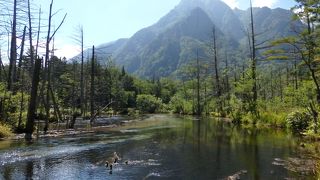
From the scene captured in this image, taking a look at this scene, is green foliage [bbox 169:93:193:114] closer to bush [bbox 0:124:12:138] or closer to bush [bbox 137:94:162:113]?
bush [bbox 137:94:162:113]

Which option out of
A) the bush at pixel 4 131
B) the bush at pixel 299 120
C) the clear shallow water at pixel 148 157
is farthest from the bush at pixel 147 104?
the bush at pixel 4 131

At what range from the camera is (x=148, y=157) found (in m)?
21.9

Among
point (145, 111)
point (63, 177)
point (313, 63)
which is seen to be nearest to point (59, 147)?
point (63, 177)

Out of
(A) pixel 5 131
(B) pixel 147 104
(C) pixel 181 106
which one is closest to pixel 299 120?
(A) pixel 5 131

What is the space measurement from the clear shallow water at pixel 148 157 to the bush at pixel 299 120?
5.61 m

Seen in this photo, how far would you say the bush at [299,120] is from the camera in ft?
115

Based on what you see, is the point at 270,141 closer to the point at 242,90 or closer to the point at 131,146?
the point at 131,146

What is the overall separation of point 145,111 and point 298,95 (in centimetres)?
6888

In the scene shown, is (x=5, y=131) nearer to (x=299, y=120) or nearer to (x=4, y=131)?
(x=4, y=131)

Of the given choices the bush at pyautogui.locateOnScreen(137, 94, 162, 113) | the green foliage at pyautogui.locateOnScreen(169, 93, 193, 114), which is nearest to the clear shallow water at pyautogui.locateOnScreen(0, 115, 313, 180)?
the green foliage at pyautogui.locateOnScreen(169, 93, 193, 114)

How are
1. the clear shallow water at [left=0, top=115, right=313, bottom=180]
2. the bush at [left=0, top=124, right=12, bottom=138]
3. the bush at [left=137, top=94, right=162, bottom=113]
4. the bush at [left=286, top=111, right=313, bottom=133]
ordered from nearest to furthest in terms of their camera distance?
1. the clear shallow water at [left=0, top=115, right=313, bottom=180]
2. the bush at [left=0, top=124, right=12, bottom=138]
3. the bush at [left=286, top=111, right=313, bottom=133]
4. the bush at [left=137, top=94, right=162, bottom=113]

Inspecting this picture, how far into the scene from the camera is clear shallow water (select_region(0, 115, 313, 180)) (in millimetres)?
17125

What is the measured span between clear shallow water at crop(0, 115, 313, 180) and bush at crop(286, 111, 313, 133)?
18.4 feet

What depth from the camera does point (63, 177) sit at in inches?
645
